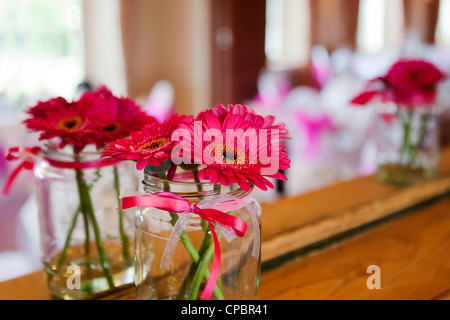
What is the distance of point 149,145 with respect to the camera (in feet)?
1.74

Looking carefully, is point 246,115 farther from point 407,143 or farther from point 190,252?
point 407,143

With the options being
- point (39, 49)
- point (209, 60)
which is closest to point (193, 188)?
point (39, 49)

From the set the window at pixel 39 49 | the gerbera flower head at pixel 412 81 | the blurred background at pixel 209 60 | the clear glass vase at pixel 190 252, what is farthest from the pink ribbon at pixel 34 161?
the window at pixel 39 49

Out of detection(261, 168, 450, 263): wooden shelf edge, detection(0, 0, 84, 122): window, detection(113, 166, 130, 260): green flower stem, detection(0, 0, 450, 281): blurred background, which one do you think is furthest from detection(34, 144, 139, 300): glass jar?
detection(0, 0, 84, 122): window

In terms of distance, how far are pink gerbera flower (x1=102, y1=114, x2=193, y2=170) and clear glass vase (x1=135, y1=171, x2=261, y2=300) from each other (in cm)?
4

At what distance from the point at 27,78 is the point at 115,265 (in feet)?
12.2

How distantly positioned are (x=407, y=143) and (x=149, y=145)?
32.0 inches

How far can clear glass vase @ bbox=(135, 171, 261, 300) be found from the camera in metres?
0.55

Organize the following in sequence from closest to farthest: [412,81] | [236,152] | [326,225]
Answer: [236,152] < [326,225] < [412,81]

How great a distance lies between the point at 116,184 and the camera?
0.69m

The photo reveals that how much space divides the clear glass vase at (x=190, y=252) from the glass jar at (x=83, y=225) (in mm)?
92

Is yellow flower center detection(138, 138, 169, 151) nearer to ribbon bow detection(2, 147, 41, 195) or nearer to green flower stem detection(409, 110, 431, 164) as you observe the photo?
ribbon bow detection(2, 147, 41, 195)

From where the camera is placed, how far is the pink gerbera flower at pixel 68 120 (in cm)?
61

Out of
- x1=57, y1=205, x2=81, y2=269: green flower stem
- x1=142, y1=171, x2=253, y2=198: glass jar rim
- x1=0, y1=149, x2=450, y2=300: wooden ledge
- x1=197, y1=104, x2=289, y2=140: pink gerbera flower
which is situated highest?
x1=197, y1=104, x2=289, y2=140: pink gerbera flower
